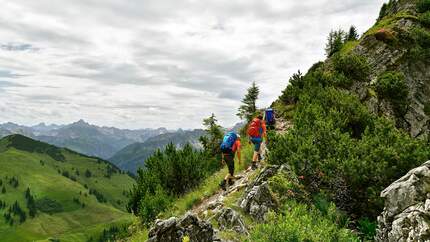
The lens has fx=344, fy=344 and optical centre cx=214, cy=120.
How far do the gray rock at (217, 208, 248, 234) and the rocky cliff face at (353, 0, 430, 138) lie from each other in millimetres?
24067

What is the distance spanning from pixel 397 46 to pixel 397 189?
117 feet

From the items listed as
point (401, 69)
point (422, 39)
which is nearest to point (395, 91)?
point (401, 69)

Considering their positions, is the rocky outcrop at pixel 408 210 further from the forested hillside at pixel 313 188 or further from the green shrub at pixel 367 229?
the green shrub at pixel 367 229

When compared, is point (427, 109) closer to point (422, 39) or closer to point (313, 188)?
point (422, 39)

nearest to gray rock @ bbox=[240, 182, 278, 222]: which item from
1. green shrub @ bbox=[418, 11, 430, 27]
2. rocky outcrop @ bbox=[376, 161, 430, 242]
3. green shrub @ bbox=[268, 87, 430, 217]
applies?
green shrub @ bbox=[268, 87, 430, 217]

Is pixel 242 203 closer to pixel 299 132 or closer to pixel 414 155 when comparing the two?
pixel 299 132

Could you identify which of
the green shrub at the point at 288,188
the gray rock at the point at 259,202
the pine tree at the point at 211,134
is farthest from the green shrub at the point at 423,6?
the gray rock at the point at 259,202

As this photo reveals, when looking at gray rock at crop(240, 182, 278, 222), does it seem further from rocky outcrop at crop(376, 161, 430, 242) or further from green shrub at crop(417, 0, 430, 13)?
green shrub at crop(417, 0, 430, 13)

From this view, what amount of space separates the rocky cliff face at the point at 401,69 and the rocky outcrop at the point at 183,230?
26.1 meters

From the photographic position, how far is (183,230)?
10031mm

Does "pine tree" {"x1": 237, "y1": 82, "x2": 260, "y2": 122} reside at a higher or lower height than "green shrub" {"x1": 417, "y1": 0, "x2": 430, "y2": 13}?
lower

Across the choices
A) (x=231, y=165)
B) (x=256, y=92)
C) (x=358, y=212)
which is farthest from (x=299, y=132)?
(x=256, y=92)

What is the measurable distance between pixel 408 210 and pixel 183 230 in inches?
240

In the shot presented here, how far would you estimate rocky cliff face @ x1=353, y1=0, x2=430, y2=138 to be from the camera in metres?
32.9
